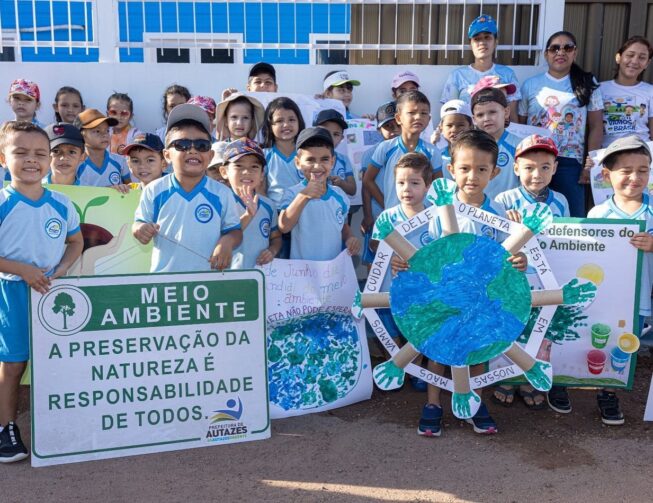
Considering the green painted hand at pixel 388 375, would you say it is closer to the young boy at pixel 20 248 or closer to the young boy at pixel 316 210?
the young boy at pixel 316 210

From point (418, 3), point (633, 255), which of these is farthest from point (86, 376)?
point (418, 3)

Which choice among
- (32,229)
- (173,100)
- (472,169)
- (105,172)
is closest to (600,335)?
(472,169)

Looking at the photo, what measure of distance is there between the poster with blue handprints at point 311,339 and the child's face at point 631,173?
1.67m

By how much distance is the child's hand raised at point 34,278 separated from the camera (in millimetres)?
3307

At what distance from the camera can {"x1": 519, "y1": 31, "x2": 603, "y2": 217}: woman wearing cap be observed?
5.81 metres

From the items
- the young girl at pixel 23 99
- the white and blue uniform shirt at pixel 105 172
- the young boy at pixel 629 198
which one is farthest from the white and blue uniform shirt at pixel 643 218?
the young girl at pixel 23 99

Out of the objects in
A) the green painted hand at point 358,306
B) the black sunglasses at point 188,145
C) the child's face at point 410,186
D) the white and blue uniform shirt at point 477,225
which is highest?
the black sunglasses at point 188,145

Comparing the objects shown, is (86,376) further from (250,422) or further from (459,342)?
(459,342)

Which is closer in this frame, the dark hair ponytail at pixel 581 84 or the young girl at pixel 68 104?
the dark hair ponytail at pixel 581 84

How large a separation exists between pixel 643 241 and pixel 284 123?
7.89 feet

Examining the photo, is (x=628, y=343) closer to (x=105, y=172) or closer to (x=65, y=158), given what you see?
(x=65, y=158)

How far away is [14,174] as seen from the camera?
3.41 metres

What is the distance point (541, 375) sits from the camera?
3.60 m

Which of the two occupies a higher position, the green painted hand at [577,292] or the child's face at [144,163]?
the child's face at [144,163]
